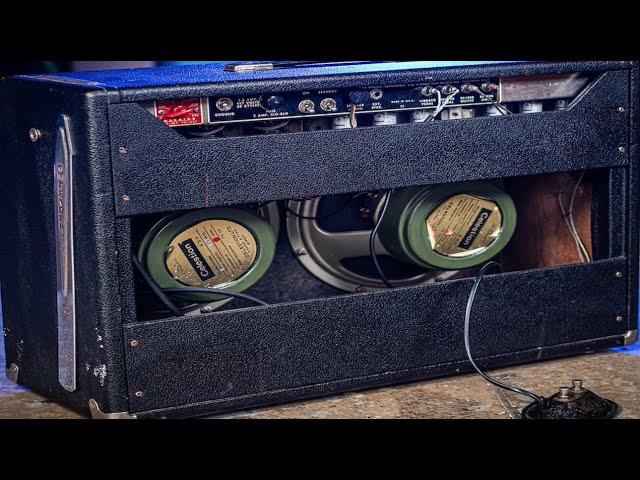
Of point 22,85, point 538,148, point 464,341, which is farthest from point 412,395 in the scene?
point 22,85

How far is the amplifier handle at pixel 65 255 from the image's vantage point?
6.38 feet

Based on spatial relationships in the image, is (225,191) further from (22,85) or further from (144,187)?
(22,85)

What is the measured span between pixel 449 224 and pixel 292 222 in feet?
1.03

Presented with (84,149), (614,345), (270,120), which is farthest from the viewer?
(614,345)

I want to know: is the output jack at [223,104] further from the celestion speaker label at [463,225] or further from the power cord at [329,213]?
the celestion speaker label at [463,225]

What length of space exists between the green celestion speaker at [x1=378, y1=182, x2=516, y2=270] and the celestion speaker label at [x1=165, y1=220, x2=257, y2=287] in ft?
1.02

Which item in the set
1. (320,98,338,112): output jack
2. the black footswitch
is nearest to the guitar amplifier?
(320,98,338,112): output jack

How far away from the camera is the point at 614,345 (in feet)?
7.86

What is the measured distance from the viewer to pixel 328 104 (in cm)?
209

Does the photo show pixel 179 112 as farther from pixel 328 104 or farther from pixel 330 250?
pixel 330 250

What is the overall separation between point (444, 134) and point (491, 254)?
346 millimetres

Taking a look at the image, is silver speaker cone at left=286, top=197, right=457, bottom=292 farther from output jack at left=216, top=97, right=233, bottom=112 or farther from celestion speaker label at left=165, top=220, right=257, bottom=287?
output jack at left=216, top=97, right=233, bottom=112

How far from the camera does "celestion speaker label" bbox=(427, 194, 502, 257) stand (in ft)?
7.64

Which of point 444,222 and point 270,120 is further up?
point 270,120
